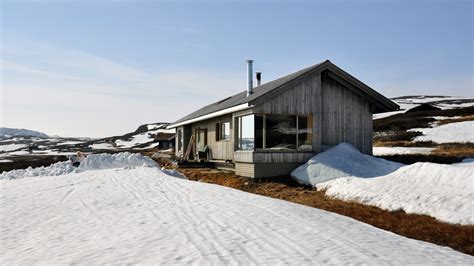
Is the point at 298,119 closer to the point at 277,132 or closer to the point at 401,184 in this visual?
the point at 277,132

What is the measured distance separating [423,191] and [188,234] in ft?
24.8

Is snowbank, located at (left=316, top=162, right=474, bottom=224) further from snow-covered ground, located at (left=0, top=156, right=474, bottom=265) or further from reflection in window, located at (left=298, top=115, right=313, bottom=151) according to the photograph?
reflection in window, located at (left=298, top=115, right=313, bottom=151)

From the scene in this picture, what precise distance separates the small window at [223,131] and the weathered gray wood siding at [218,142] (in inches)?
9.3

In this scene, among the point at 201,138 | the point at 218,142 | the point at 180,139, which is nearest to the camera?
the point at 218,142

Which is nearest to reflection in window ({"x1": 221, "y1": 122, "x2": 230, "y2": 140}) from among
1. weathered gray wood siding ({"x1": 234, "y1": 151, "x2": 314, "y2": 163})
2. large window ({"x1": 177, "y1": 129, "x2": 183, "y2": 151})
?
weathered gray wood siding ({"x1": 234, "y1": 151, "x2": 314, "y2": 163})

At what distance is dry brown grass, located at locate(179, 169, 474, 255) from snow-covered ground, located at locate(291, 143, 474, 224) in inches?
16.7

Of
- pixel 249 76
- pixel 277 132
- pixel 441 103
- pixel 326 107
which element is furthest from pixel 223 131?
pixel 441 103

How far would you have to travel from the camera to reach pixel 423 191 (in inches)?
442

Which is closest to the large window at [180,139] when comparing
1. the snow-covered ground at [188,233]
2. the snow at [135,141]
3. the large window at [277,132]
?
the large window at [277,132]

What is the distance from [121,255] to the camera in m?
6.25

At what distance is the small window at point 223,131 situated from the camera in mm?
20884

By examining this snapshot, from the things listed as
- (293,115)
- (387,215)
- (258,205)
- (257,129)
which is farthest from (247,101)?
(387,215)

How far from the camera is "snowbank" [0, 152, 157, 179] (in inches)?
848

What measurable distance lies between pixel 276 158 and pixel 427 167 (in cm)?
635
